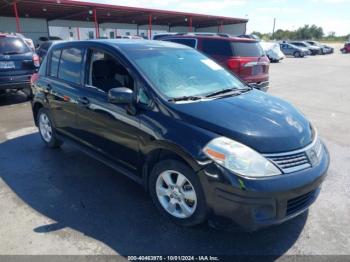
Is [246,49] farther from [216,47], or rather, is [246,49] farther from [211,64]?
[211,64]

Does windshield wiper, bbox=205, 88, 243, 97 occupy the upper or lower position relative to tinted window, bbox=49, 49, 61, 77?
lower

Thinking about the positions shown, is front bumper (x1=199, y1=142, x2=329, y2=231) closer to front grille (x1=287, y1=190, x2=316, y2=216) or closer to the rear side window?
front grille (x1=287, y1=190, x2=316, y2=216)

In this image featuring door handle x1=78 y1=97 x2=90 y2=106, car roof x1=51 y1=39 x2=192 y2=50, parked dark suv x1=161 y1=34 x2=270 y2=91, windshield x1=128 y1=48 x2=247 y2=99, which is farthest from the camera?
parked dark suv x1=161 y1=34 x2=270 y2=91

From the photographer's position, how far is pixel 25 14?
3084 cm

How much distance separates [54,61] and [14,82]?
14.1 feet

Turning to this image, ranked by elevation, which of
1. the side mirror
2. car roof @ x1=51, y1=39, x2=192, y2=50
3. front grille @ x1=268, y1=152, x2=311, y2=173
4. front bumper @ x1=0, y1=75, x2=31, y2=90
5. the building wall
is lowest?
front bumper @ x1=0, y1=75, x2=31, y2=90

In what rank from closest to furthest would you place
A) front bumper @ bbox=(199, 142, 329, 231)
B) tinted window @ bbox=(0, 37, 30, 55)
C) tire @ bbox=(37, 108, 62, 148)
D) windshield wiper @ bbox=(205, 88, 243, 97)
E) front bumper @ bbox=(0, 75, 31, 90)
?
front bumper @ bbox=(199, 142, 329, 231), windshield wiper @ bbox=(205, 88, 243, 97), tire @ bbox=(37, 108, 62, 148), front bumper @ bbox=(0, 75, 31, 90), tinted window @ bbox=(0, 37, 30, 55)

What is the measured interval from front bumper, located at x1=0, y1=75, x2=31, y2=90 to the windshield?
19.7 feet

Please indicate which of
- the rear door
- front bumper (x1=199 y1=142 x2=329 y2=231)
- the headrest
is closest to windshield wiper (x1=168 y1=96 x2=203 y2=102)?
front bumper (x1=199 y1=142 x2=329 y2=231)

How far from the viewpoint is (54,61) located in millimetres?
4617

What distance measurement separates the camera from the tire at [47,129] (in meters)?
4.88

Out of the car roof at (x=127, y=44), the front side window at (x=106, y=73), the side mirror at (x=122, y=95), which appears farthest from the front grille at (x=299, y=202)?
the car roof at (x=127, y=44)

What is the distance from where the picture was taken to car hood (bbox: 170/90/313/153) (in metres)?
2.61

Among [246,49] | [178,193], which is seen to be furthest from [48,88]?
[246,49]
